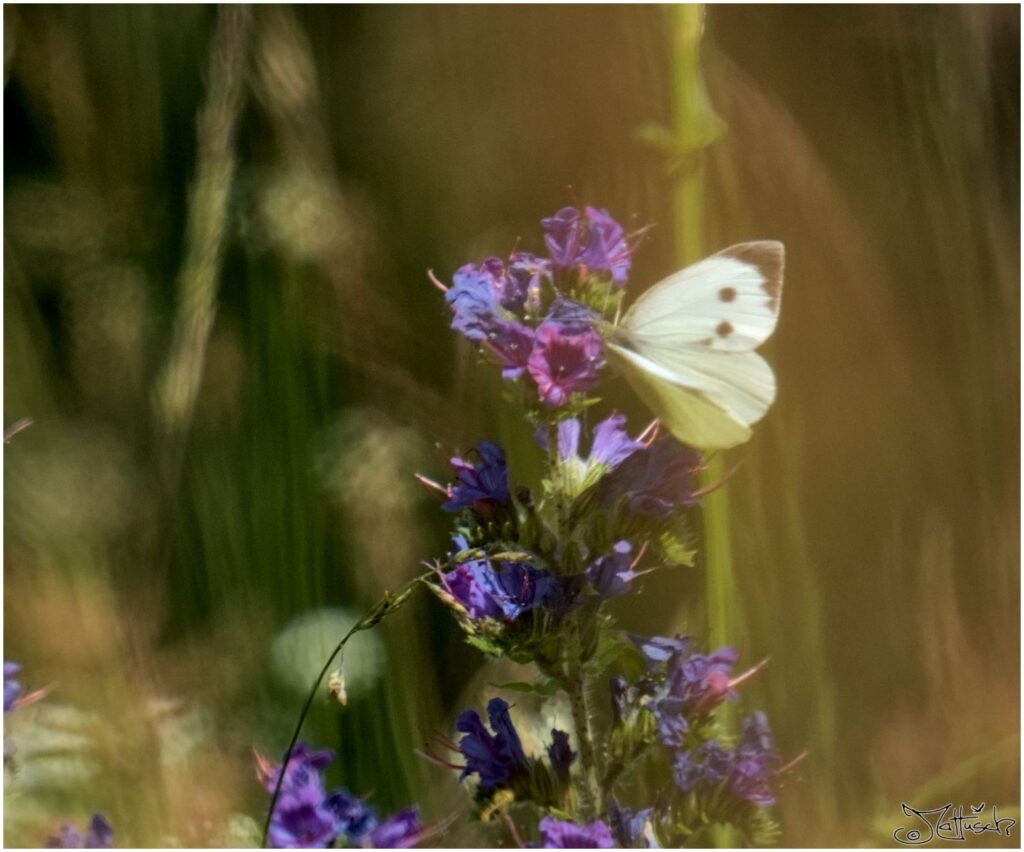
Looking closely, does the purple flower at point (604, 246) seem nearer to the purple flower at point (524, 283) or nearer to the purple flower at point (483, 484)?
the purple flower at point (524, 283)

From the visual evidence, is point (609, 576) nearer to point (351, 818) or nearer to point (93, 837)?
point (351, 818)

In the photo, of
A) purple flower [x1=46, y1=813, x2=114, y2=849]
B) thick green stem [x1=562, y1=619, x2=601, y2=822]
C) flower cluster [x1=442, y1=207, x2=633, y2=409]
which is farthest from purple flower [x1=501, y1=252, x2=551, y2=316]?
purple flower [x1=46, y1=813, x2=114, y2=849]

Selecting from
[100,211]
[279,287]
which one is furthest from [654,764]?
[100,211]

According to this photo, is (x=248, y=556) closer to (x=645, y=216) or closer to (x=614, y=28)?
(x=645, y=216)

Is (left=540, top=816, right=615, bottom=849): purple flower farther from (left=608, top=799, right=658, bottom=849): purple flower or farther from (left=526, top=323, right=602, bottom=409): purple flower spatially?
(left=526, top=323, right=602, bottom=409): purple flower

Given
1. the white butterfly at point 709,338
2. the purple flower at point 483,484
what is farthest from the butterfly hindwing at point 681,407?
the purple flower at point 483,484
